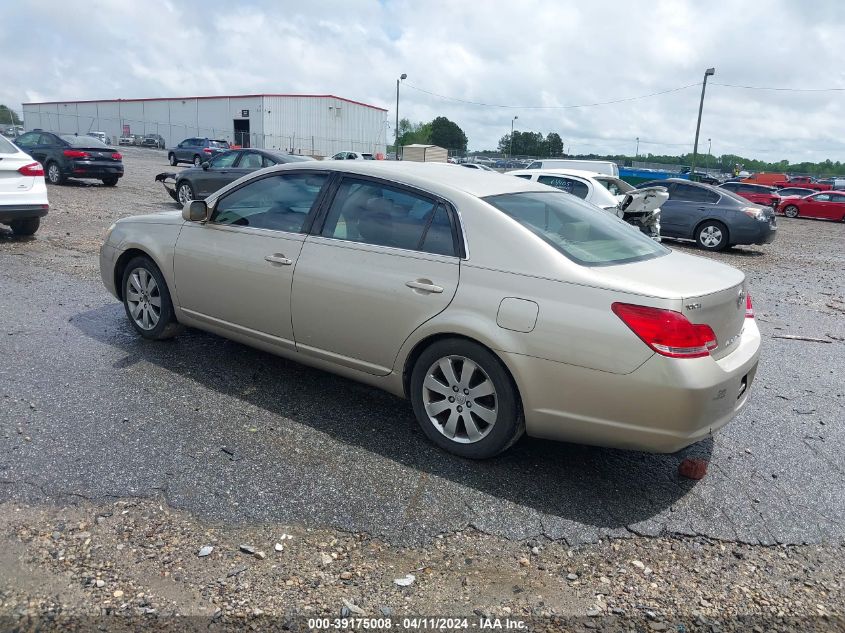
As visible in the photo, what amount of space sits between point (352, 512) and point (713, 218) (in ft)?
44.4

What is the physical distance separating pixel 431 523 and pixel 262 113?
2323 inches

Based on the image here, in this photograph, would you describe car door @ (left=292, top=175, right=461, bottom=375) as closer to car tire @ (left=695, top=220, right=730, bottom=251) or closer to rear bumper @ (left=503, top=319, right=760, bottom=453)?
rear bumper @ (left=503, top=319, right=760, bottom=453)

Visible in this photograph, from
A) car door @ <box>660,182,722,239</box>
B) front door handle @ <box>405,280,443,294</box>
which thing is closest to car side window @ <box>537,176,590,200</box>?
car door @ <box>660,182,722,239</box>

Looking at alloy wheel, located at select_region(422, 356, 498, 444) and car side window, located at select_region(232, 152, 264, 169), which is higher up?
car side window, located at select_region(232, 152, 264, 169)

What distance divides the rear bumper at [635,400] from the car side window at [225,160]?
13.0 metres

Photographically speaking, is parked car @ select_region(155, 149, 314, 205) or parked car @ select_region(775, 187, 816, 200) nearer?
parked car @ select_region(155, 149, 314, 205)

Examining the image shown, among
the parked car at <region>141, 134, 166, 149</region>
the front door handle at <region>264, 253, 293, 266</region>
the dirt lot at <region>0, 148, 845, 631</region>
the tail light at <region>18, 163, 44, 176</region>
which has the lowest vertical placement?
the dirt lot at <region>0, 148, 845, 631</region>

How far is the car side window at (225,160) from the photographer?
14938mm

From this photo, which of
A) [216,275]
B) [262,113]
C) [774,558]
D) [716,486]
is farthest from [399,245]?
[262,113]

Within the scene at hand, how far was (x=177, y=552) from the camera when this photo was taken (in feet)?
9.32

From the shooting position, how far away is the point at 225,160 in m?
15.1

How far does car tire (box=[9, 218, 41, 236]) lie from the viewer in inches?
396

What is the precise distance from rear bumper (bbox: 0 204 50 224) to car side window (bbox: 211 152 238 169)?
5.90 m

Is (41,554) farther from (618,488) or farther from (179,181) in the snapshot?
(179,181)
